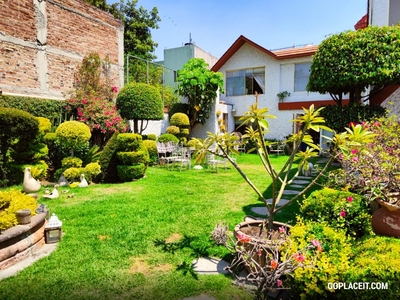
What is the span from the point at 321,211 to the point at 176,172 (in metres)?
6.58

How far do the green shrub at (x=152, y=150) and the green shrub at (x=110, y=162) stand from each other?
2358 mm

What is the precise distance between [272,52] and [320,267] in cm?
1537

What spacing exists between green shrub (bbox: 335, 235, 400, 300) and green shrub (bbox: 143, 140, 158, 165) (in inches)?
348

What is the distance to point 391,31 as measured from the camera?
6160mm

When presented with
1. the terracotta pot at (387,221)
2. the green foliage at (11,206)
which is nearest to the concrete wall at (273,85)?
the terracotta pot at (387,221)

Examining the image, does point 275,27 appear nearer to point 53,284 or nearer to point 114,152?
point 114,152

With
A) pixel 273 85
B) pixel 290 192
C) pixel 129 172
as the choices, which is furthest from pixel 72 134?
pixel 273 85

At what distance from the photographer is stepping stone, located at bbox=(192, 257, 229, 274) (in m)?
3.08

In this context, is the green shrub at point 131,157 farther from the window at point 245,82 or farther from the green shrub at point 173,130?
the window at point 245,82

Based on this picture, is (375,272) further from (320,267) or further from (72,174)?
(72,174)

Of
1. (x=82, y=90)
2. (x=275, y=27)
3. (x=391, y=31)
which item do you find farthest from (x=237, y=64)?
(x=391, y=31)

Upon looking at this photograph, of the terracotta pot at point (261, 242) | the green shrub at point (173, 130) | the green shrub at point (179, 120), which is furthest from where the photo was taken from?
the green shrub at point (179, 120)

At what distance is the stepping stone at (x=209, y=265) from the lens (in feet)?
10.1

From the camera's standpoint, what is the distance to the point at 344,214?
10.9 feet
